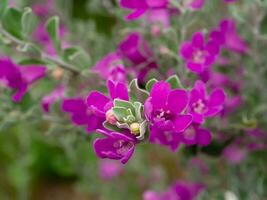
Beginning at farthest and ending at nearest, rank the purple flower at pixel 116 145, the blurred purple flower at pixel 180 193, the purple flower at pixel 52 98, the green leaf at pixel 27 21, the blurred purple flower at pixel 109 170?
1. the blurred purple flower at pixel 109 170
2. the blurred purple flower at pixel 180 193
3. the purple flower at pixel 52 98
4. the green leaf at pixel 27 21
5. the purple flower at pixel 116 145

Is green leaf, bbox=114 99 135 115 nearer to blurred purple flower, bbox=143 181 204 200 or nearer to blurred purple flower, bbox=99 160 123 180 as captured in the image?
blurred purple flower, bbox=143 181 204 200

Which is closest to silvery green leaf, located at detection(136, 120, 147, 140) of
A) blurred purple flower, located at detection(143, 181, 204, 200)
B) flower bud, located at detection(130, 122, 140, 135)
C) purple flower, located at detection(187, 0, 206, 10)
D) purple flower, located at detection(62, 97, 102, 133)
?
flower bud, located at detection(130, 122, 140, 135)

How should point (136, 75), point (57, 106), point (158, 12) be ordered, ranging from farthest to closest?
point (158, 12)
point (57, 106)
point (136, 75)

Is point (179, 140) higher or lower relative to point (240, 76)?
higher

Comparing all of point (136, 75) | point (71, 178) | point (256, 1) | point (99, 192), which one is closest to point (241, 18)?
point (256, 1)

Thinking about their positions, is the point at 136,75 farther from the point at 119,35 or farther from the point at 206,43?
the point at 119,35

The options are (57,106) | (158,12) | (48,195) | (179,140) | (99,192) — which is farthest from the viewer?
(48,195)

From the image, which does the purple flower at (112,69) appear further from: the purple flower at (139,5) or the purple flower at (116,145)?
the purple flower at (116,145)

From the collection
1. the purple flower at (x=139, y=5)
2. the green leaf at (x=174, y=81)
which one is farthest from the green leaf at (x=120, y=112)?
the purple flower at (x=139, y=5)
